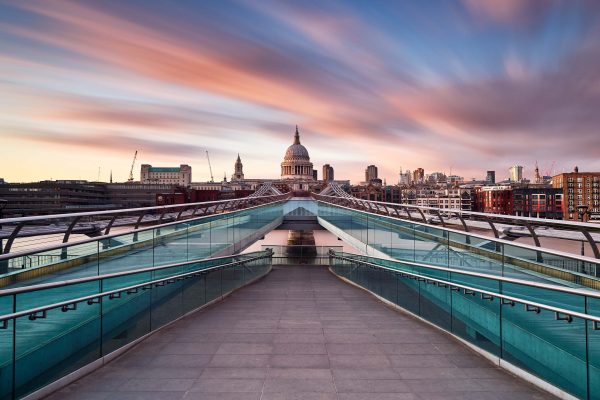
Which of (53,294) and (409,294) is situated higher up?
(53,294)

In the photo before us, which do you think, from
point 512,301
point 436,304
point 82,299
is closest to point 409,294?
point 436,304

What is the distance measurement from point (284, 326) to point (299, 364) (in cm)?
210

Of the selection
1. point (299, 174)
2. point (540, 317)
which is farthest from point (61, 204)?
point (540, 317)

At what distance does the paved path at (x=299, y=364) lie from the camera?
5.21 m

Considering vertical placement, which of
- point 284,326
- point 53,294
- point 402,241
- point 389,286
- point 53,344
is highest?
point 402,241

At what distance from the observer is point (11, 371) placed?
480 centimetres

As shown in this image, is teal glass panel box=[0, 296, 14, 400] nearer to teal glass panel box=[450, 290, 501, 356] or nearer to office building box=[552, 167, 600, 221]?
teal glass panel box=[450, 290, 501, 356]

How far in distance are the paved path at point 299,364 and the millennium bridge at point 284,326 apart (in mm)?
28

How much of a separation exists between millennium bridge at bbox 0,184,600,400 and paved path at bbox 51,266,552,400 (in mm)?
28

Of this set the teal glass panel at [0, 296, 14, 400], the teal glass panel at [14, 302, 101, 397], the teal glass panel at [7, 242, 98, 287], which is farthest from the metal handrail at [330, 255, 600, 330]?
the teal glass panel at [0, 296, 14, 400]

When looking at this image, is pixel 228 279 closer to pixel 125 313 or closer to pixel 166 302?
pixel 166 302

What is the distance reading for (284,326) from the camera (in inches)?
321

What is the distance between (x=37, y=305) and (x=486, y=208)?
147865 mm

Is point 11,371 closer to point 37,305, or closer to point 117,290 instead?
point 37,305
